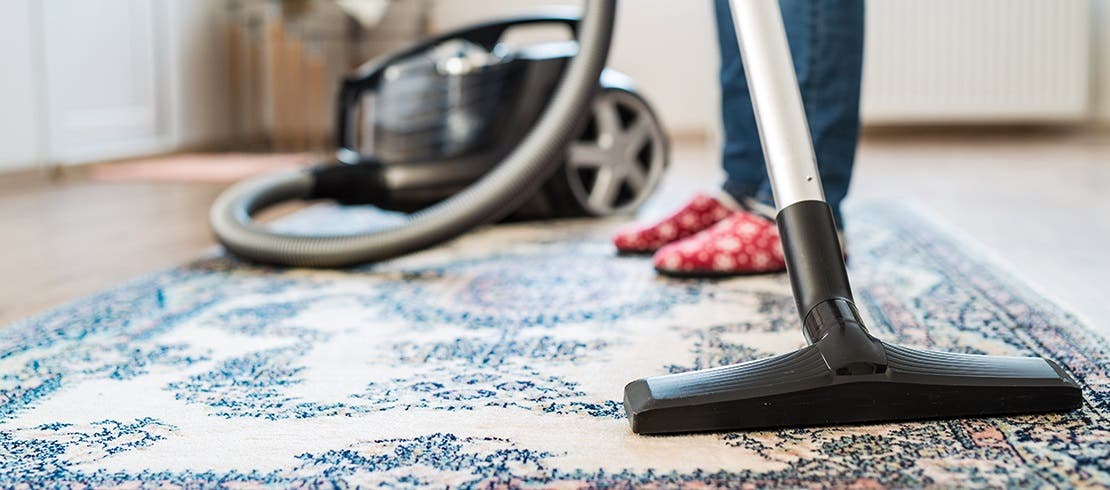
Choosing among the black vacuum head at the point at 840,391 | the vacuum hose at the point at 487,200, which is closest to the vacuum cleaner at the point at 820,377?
the black vacuum head at the point at 840,391

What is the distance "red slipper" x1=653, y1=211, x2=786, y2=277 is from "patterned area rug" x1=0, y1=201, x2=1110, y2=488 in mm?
21

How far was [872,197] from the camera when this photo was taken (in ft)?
6.62

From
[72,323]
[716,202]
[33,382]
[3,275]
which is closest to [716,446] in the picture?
[33,382]

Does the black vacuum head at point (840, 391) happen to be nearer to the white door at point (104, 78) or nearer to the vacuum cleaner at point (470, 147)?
the vacuum cleaner at point (470, 147)

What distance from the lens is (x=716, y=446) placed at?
62 centimetres

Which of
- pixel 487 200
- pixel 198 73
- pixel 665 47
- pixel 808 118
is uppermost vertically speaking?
pixel 808 118

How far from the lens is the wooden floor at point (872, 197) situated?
47.4 inches

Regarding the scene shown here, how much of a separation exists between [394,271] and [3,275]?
45cm

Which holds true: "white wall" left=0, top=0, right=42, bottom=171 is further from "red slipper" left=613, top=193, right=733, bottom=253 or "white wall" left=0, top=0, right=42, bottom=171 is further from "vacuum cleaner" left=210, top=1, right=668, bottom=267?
"red slipper" left=613, top=193, right=733, bottom=253

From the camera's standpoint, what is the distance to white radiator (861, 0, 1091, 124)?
3.62 meters

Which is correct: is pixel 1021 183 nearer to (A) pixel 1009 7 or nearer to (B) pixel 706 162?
Result: (B) pixel 706 162

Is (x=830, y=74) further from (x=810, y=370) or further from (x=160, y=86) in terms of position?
(x=160, y=86)

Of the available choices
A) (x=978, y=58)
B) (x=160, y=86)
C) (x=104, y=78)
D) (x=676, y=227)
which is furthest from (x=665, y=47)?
(x=676, y=227)

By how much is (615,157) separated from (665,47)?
7.23ft
